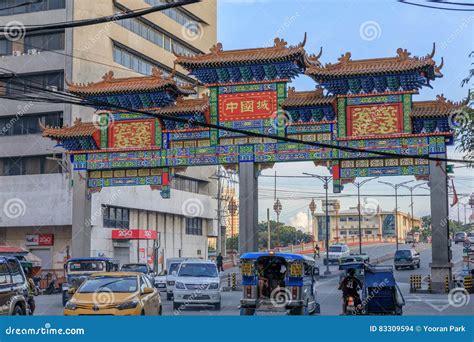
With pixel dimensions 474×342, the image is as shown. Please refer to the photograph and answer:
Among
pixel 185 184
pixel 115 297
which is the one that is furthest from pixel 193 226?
pixel 115 297

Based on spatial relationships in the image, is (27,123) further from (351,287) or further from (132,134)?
(351,287)

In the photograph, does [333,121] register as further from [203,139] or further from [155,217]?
[155,217]

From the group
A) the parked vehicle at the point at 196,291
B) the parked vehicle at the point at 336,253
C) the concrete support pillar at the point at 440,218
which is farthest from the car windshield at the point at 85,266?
the parked vehicle at the point at 336,253

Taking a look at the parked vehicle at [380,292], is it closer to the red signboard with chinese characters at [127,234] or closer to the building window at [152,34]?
the red signboard with chinese characters at [127,234]

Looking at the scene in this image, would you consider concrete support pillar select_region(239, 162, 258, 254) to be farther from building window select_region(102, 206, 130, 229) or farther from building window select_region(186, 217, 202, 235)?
building window select_region(186, 217, 202, 235)

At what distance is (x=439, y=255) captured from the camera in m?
33.6

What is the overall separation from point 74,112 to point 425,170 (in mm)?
28524

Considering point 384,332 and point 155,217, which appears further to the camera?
point 155,217

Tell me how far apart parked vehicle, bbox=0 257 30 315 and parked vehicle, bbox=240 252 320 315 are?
6.06 meters

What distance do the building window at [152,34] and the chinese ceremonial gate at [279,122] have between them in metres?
22.8

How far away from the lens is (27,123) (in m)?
55.4

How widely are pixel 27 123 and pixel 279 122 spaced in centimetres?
2708

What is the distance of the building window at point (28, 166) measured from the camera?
2130 inches

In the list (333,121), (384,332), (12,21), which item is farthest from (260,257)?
(12,21)
